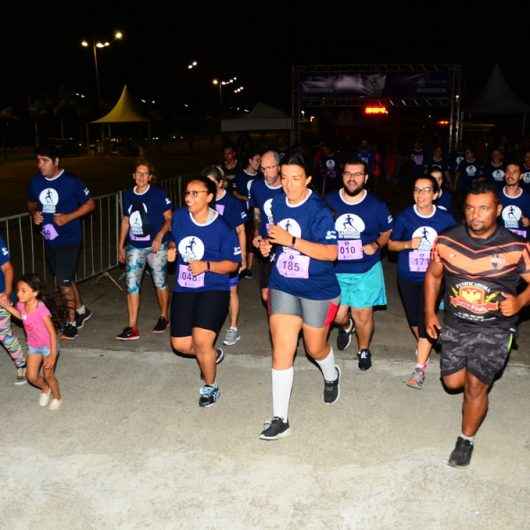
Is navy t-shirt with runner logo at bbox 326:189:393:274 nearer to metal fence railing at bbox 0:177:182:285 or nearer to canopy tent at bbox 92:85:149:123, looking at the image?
metal fence railing at bbox 0:177:182:285

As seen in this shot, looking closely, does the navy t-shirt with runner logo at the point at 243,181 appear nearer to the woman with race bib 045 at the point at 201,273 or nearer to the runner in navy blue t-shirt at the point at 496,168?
the woman with race bib 045 at the point at 201,273

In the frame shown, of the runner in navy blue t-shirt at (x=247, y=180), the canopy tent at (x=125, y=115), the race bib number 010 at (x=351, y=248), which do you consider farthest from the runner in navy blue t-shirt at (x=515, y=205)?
the canopy tent at (x=125, y=115)

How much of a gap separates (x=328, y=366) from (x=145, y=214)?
2.65m

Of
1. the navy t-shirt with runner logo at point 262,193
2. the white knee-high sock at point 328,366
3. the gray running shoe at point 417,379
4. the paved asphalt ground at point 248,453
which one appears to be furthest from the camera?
the navy t-shirt with runner logo at point 262,193

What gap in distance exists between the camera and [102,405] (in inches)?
217

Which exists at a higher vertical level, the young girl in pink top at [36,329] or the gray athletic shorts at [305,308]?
the gray athletic shorts at [305,308]

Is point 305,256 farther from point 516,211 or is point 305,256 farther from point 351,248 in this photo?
point 516,211

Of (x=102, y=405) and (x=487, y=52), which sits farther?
(x=487, y=52)

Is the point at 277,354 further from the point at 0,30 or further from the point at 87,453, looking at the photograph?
the point at 0,30

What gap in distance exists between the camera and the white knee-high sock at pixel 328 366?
5.43 meters

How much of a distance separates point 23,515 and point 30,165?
1178 inches

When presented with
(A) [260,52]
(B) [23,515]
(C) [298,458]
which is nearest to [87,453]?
(B) [23,515]

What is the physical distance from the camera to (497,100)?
23375 mm

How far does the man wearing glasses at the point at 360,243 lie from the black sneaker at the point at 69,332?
2.92 m
